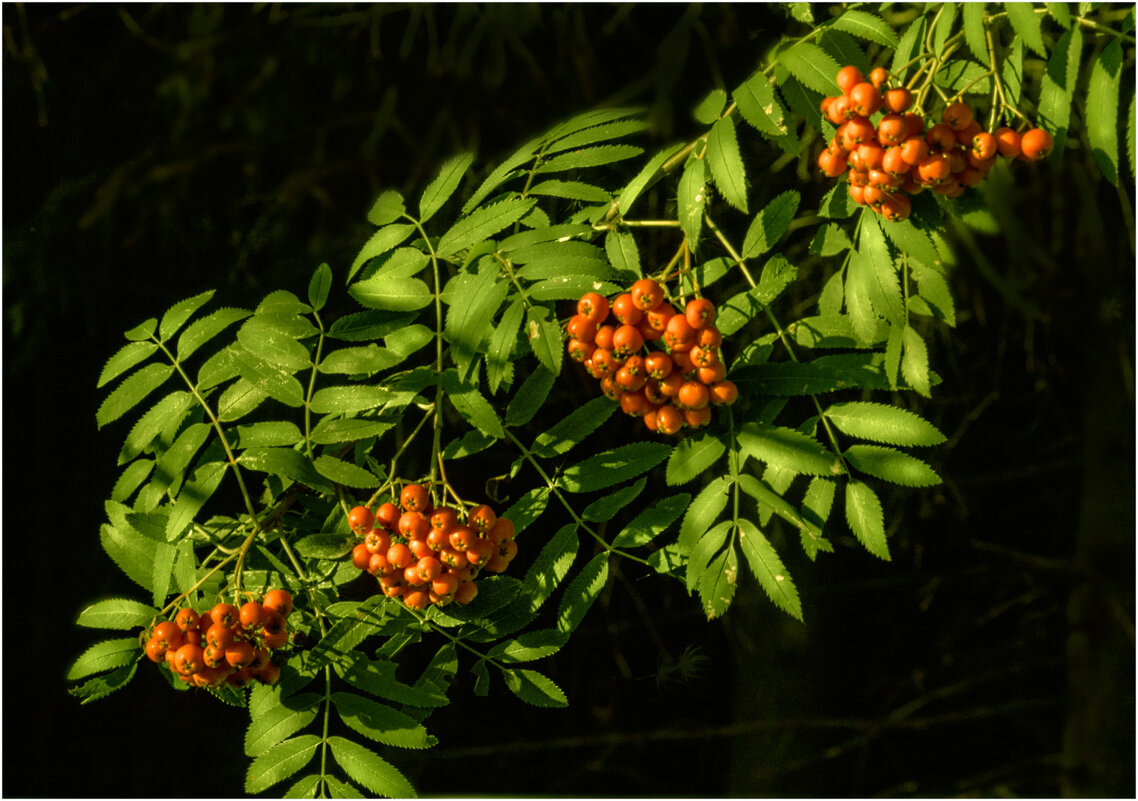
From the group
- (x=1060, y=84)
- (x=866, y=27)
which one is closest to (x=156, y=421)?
(x=866, y=27)

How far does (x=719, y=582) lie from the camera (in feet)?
2.94

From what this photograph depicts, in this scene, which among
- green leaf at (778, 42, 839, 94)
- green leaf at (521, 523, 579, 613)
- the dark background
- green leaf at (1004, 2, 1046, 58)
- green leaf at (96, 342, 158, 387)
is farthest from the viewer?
the dark background

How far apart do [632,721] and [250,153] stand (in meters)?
1.78

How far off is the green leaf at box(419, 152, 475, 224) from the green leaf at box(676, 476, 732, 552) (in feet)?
1.33

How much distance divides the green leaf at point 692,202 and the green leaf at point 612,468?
0.21 metres

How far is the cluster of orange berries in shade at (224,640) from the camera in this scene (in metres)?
0.89

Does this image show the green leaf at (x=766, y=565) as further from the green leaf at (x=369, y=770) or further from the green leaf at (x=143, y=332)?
the green leaf at (x=143, y=332)

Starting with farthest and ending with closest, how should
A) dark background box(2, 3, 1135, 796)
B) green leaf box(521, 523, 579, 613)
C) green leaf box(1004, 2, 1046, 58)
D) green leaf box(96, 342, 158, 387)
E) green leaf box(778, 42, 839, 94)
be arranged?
dark background box(2, 3, 1135, 796) → green leaf box(96, 342, 158, 387) → green leaf box(521, 523, 579, 613) → green leaf box(778, 42, 839, 94) → green leaf box(1004, 2, 1046, 58)

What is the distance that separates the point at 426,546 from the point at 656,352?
0.89 feet

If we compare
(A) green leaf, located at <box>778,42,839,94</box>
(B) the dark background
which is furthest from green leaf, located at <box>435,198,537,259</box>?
(B) the dark background

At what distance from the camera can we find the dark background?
216 centimetres

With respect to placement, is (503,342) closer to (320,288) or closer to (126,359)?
(320,288)

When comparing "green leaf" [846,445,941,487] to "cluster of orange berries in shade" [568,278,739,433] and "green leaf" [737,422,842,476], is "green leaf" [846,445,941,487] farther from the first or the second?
"cluster of orange berries in shade" [568,278,739,433]

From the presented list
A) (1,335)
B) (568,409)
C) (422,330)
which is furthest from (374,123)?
(422,330)
